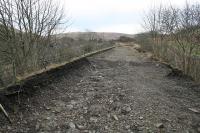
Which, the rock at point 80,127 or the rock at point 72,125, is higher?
the rock at point 72,125

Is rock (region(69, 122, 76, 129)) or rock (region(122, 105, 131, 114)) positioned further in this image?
rock (region(122, 105, 131, 114))

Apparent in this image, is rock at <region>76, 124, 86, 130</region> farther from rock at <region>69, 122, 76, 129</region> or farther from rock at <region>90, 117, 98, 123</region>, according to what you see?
rock at <region>90, 117, 98, 123</region>

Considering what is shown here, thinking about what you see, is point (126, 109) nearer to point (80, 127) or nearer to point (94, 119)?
point (94, 119)

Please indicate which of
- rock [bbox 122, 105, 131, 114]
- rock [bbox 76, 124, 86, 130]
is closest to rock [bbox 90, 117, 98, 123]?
rock [bbox 76, 124, 86, 130]

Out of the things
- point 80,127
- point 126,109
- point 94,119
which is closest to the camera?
point 80,127

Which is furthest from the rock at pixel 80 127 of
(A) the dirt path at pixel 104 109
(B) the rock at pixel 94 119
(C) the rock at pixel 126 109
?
(C) the rock at pixel 126 109

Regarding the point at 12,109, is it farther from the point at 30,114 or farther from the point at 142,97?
the point at 142,97

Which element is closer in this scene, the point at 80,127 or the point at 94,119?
the point at 80,127

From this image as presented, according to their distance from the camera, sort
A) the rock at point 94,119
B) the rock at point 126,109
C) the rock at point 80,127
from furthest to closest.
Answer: the rock at point 126,109
the rock at point 94,119
the rock at point 80,127

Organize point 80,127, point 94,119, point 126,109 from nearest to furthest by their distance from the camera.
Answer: point 80,127
point 94,119
point 126,109

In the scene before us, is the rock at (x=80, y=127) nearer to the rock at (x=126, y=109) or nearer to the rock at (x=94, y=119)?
the rock at (x=94, y=119)

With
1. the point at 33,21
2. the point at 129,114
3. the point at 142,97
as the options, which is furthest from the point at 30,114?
the point at 33,21

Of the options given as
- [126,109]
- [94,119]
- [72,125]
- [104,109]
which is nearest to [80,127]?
[72,125]

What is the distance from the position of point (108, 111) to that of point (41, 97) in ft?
5.60
